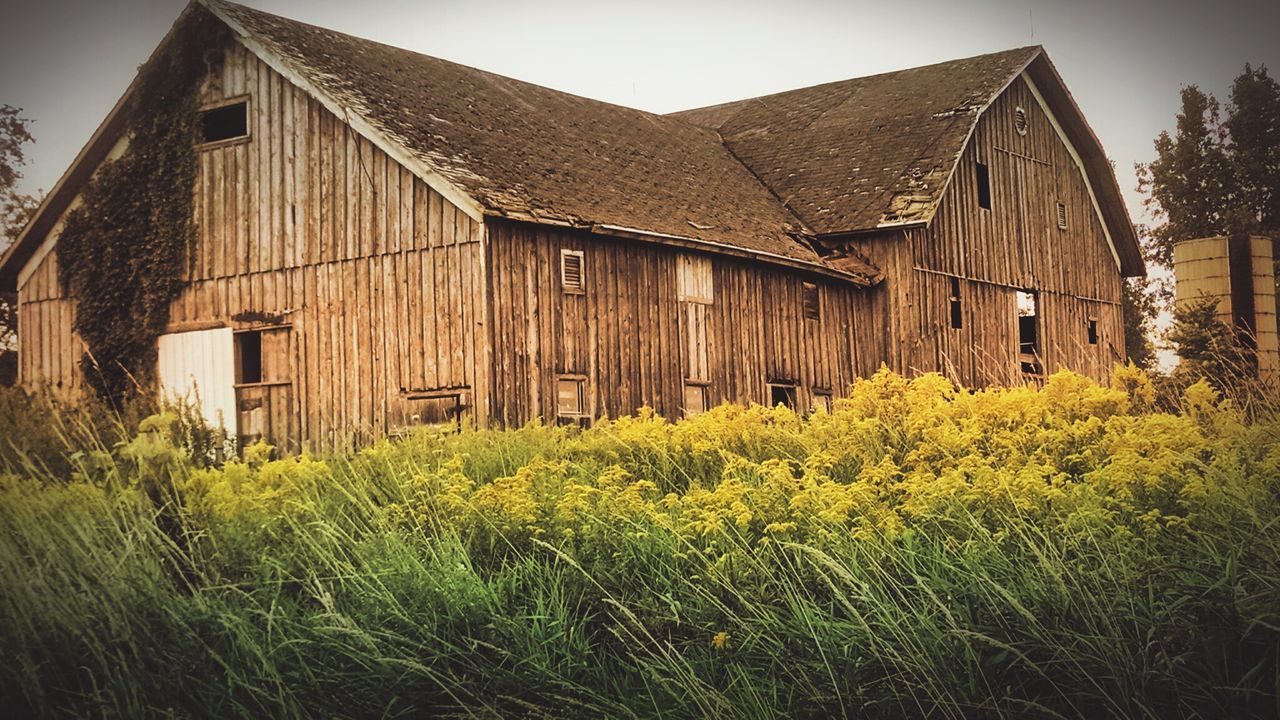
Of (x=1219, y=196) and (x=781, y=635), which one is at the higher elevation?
(x=1219, y=196)

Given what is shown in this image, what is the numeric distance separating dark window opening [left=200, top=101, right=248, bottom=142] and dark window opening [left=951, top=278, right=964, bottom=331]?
12.4m

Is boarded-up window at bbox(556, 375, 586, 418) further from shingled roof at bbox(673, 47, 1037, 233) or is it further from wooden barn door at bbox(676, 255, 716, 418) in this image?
shingled roof at bbox(673, 47, 1037, 233)

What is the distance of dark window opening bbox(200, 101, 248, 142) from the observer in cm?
1769

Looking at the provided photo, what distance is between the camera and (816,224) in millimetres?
21750

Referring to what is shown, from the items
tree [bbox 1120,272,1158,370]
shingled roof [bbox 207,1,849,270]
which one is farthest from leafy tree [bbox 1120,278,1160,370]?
shingled roof [bbox 207,1,849,270]

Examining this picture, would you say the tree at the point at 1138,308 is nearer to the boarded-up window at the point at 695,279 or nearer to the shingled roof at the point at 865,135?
the shingled roof at the point at 865,135

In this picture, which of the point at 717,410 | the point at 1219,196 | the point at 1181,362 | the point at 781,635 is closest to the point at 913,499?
the point at 781,635

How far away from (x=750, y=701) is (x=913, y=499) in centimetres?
184

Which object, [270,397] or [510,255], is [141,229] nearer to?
[270,397]

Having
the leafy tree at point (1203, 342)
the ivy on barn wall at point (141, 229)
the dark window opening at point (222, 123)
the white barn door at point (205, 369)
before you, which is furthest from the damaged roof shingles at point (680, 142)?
the leafy tree at point (1203, 342)

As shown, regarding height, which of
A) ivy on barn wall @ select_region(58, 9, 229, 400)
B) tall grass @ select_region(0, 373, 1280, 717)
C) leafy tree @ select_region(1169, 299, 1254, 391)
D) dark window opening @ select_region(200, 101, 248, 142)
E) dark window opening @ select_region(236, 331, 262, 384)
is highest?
dark window opening @ select_region(200, 101, 248, 142)

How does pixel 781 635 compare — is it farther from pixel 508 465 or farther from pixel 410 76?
pixel 410 76

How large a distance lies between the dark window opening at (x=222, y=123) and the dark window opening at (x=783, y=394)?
29.0 ft

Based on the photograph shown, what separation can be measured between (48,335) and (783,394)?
11.4m
